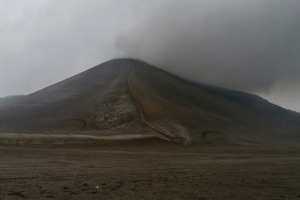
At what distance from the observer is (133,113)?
7769 cm

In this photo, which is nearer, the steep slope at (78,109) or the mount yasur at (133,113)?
the mount yasur at (133,113)

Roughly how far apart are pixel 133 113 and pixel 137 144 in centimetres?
2508

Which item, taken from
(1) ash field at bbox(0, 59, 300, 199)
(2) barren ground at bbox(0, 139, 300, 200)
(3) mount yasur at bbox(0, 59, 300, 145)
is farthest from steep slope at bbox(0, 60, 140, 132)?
(2) barren ground at bbox(0, 139, 300, 200)

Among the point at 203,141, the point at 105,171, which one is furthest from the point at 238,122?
the point at 105,171

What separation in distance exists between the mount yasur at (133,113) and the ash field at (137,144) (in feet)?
1.12

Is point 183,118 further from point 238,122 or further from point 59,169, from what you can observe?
point 59,169

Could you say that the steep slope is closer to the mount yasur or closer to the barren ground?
the mount yasur

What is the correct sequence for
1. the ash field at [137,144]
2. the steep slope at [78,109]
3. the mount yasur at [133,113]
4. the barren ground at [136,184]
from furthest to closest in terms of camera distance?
the steep slope at [78,109]
the mount yasur at [133,113]
the ash field at [137,144]
the barren ground at [136,184]

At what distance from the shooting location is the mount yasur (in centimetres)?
7188

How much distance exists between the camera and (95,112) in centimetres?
8525

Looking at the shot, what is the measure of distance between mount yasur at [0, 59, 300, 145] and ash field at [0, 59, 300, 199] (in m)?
0.34

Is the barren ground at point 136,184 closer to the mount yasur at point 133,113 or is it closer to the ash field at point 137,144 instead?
the ash field at point 137,144

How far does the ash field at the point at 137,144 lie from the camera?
1727cm

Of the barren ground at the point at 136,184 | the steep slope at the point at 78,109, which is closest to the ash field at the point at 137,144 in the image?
the barren ground at the point at 136,184
